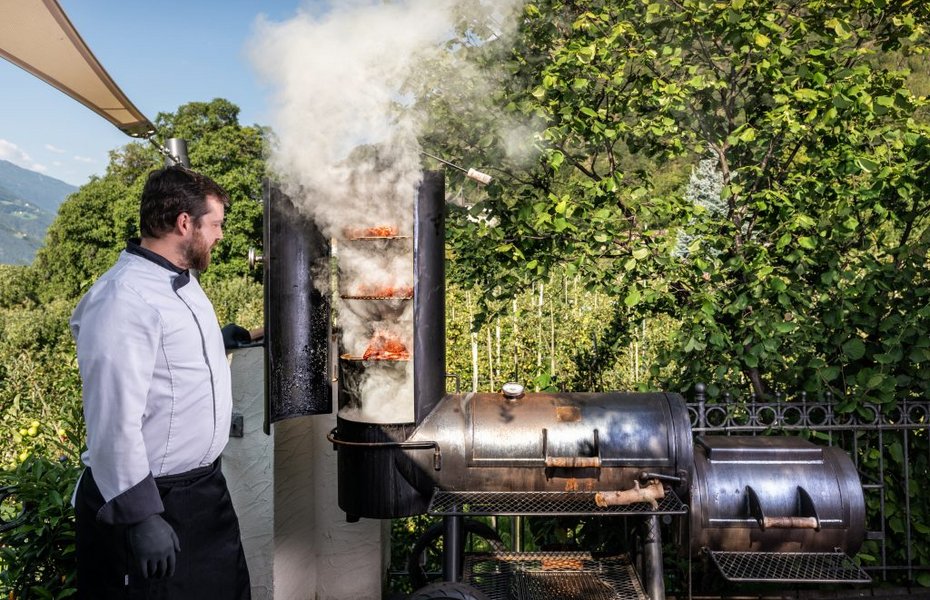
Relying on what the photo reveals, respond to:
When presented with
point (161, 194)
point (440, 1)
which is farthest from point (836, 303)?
point (161, 194)

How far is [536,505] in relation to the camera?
3266 mm

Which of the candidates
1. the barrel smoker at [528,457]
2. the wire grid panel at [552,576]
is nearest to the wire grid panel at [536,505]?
the barrel smoker at [528,457]

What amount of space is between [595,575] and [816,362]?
1.82 m

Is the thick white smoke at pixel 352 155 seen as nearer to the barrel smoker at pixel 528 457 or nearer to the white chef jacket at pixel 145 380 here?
the barrel smoker at pixel 528 457

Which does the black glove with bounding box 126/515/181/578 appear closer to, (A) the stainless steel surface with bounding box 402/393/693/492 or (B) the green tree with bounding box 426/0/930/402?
(A) the stainless steel surface with bounding box 402/393/693/492

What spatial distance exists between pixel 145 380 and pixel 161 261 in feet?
1.50

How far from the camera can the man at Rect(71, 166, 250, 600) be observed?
2.25m

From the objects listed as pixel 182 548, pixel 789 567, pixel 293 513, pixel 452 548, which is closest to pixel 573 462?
pixel 452 548

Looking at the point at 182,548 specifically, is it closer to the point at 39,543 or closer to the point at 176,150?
the point at 39,543

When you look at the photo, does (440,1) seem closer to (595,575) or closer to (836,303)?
(836,303)

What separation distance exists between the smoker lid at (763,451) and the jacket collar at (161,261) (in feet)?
8.35

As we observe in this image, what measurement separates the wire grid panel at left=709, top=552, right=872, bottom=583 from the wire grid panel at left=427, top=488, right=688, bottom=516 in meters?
0.37

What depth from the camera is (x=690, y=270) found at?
4.35 m

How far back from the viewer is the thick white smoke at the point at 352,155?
11.5 feet
